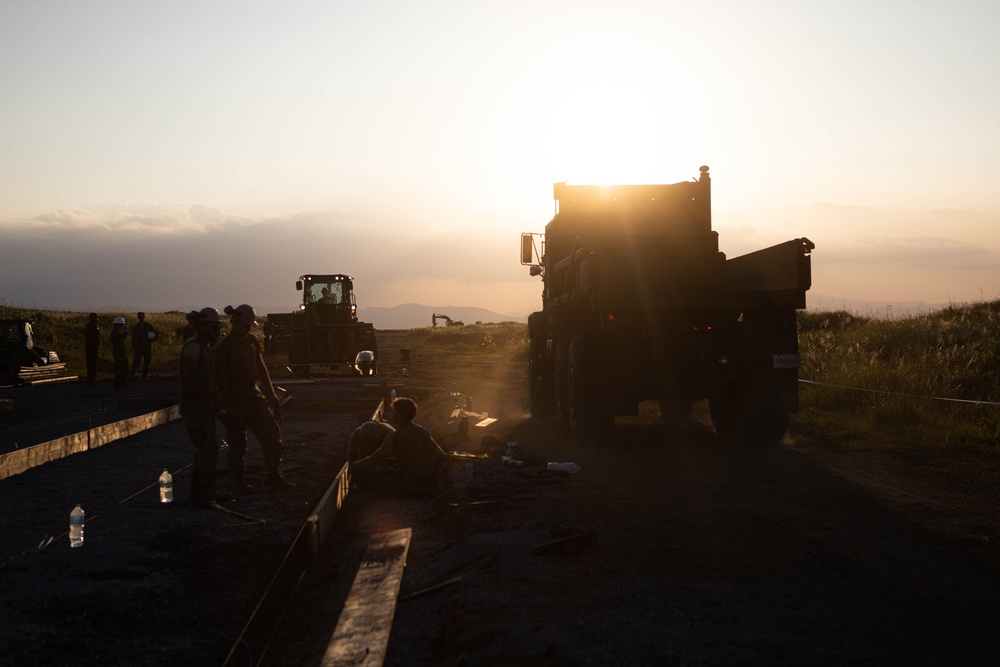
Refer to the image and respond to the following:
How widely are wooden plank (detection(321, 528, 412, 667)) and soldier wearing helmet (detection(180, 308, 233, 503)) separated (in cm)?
230

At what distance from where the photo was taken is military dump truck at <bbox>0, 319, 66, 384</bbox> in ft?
92.0

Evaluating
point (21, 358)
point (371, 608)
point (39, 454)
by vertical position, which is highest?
point (21, 358)

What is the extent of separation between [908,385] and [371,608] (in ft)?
40.8

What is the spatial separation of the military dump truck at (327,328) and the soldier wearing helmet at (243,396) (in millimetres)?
19001

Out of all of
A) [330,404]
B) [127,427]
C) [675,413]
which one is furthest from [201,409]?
[330,404]

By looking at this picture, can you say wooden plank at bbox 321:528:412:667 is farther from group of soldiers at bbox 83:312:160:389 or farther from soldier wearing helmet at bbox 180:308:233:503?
group of soldiers at bbox 83:312:160:389

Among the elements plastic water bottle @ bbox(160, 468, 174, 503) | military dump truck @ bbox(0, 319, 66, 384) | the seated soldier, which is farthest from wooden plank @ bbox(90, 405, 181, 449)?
military dump truck @ bbox(0, 319, 66, 384)

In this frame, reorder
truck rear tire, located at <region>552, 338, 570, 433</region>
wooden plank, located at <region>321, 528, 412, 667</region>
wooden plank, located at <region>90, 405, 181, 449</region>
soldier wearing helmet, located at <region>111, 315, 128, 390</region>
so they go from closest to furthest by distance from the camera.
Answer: wooden plank, located at <region>321, 528, 412, 667</region> → truck rear tire, located at <region>552, 338, 570, 433</region> → wooden plank, located at <region>90, 405, 181, 449</region> → soldier wearing helmet, located at <region>111, 315, 128, 390</region>

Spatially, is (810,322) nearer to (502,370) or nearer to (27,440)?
(502,370)

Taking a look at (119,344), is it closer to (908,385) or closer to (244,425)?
(244,425)

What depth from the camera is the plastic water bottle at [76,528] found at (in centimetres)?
745

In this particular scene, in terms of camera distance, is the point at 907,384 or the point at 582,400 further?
the point at 907,384

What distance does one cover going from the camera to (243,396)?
986cm

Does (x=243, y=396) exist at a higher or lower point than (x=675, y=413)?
higher
